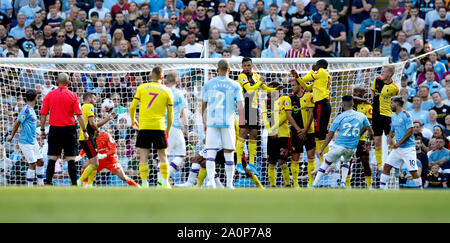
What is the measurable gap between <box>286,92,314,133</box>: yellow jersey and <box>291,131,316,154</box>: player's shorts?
0.48 ft

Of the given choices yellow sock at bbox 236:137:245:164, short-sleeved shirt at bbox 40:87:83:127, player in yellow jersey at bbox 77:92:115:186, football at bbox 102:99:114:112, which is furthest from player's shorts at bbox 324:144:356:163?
football at bbox 102:99:114:112

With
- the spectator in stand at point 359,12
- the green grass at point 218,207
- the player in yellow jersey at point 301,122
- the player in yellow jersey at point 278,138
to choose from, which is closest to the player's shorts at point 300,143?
Answer: the player in yellow jersey at point 301,122

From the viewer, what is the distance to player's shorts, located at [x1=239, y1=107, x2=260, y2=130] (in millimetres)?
14594

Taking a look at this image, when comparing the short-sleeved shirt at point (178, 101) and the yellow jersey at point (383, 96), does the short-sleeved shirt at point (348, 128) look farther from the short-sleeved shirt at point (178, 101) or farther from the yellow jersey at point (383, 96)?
the short-sleeved shirt at point (178, 101)

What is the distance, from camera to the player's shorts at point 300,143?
1486 centimetres

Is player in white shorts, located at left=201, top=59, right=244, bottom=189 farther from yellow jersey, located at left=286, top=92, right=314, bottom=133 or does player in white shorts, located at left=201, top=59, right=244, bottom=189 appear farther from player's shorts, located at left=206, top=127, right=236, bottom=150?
yellow jersey, located at left=286, top=92, right=314, bottom=133

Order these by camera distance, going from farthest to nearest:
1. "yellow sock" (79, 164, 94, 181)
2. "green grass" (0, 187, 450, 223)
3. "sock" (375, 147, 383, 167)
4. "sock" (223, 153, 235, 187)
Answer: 1. "sock" (375, 147, 383, 167)
2. "yellow sock" (79, 164, 94, 181)
3. "sock" (223, 153, 235, 187)
4. "green grass" (0, 187, 450, 223)

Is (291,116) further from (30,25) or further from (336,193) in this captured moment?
(30,25)

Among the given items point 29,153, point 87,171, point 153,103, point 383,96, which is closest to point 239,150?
point 153,103

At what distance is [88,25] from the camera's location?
21.2 m

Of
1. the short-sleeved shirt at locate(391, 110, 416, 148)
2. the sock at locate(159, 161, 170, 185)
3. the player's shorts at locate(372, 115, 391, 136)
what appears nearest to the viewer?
the sock at locate(159, 161, 170, 185)

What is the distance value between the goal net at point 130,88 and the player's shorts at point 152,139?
3.75 meters
